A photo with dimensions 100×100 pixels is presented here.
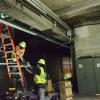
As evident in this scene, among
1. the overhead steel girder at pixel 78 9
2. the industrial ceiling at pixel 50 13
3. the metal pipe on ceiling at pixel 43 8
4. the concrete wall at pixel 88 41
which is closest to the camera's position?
the industrial ceiling at pixel 50 13

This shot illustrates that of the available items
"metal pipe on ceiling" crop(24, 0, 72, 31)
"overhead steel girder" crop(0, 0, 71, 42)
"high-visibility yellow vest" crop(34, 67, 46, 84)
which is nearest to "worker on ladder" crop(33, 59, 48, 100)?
"high-visibility yellow vest" crop(34, 67, 46, 84)

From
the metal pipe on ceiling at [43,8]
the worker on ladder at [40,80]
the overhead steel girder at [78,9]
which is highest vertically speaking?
the overhead steel girder at [78,9]

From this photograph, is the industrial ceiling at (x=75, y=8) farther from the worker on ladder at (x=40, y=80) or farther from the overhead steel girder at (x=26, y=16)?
the worker on ladder at (x=40, y=80)

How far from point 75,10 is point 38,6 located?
89.0 inches

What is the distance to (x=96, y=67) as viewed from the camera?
32.0 ft

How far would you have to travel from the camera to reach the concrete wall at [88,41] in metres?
10.1

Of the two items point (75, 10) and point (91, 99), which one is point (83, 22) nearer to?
point (75, 10)

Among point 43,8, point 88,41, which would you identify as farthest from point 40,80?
point 88,41

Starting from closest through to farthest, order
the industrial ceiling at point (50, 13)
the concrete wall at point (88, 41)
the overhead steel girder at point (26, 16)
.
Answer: the overhead steel girder at point (26, 16), the industrial ceiling at point (50, 13), the concrete wall at point (88, 41)

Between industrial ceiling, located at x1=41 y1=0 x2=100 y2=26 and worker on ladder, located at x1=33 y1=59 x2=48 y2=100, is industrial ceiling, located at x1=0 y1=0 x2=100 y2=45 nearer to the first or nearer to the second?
industrial ceiling, located at x1=41 y1=0 x2=100 y2=26

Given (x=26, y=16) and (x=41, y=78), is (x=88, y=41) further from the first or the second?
(x=26, y=16)

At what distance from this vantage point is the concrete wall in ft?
33.3

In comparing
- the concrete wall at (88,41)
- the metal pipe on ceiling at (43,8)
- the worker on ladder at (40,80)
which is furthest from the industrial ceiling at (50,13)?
the worker on ladder at (40,80)

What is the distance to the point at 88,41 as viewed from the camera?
10.3 metres
